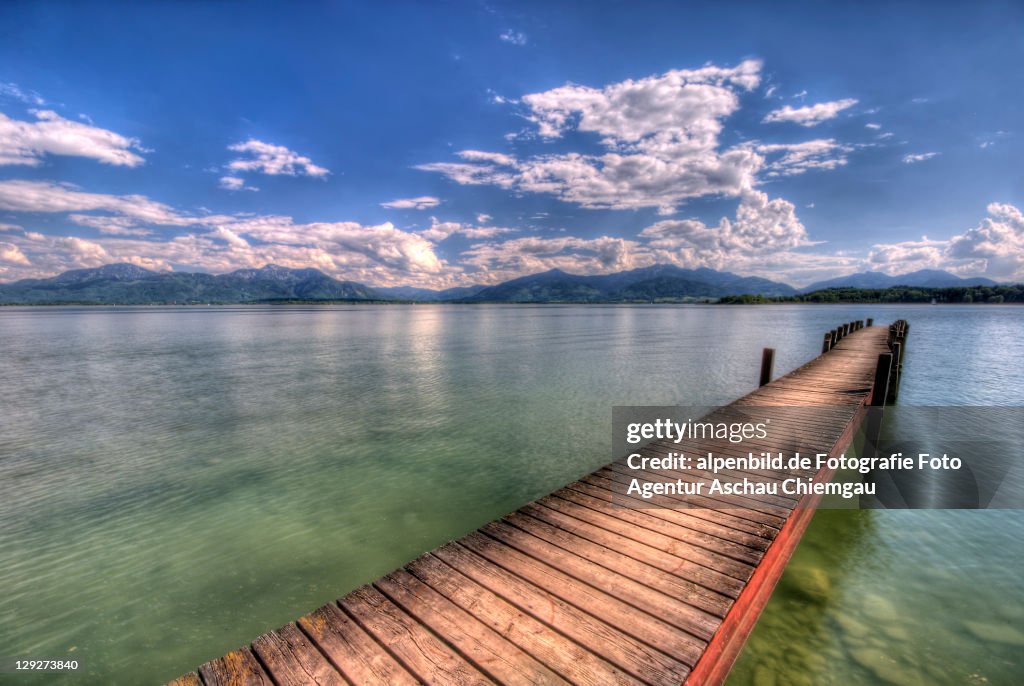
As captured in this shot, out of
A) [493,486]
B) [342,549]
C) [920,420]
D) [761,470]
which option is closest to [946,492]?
[761,470]

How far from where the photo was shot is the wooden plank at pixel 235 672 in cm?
367

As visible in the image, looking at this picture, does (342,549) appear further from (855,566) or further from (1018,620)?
(1018,620)

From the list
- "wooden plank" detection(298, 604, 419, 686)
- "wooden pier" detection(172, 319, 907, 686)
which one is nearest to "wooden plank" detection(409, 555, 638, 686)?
"wooden pier" detection(172, 319, 907, 686)

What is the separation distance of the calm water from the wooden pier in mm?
1839

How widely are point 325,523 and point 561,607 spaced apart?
690cm

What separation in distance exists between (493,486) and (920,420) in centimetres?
1857

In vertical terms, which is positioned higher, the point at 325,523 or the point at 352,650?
the point at 352,650

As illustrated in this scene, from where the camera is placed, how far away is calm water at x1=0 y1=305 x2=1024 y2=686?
616 cm

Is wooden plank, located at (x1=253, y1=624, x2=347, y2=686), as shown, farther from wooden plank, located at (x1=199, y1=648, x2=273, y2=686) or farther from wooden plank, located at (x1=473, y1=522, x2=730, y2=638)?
wooden plank, located at (x1=473, y1=522, x2=730, y2=638)

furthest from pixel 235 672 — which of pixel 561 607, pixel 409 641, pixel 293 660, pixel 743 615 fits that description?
pixel 743 615

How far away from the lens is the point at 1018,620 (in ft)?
21.3

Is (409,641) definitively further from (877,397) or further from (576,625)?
(877,397)

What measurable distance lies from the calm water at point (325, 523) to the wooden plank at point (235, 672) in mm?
2974

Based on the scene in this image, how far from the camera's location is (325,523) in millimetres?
9398
